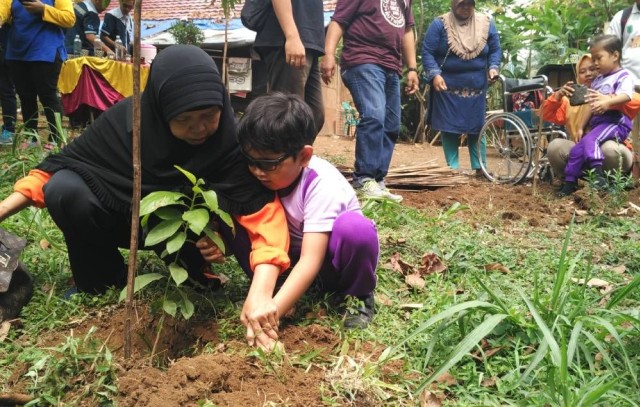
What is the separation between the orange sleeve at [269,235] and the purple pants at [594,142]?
3506 millimetres

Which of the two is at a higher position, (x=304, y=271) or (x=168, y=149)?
(x=168, y=149)

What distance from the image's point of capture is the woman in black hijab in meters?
1.99

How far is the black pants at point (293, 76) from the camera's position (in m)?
3.66

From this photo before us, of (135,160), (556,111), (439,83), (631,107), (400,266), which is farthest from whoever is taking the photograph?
(439,83)

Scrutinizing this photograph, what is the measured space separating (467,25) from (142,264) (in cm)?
410

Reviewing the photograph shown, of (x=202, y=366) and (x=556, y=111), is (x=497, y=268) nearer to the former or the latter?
(x=202, y=366)

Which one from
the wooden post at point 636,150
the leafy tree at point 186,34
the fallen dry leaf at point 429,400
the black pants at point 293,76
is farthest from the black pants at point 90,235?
the leafy tree at point 186,34

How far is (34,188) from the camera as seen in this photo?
220 cm

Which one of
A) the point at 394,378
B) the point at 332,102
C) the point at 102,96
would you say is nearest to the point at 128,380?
the point at 394,378

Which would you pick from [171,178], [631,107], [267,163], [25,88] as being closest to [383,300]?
[267,163]

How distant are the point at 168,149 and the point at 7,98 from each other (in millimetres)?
4154

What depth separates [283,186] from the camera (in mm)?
2105

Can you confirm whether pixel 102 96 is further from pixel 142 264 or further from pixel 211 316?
pixel 211 316

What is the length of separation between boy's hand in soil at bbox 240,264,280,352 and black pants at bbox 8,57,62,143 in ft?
12.0
